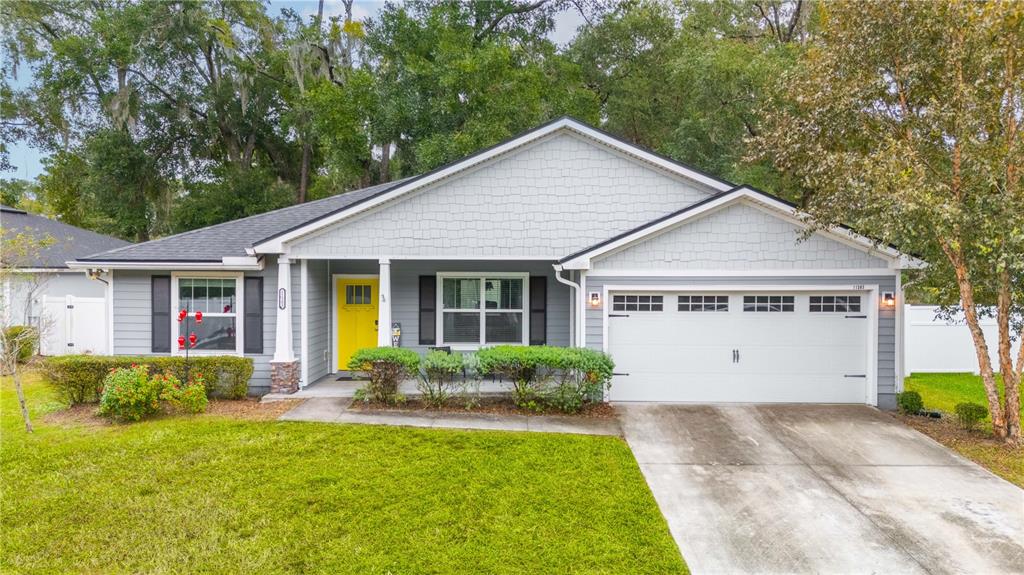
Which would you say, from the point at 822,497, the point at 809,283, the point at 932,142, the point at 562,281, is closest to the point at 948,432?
the point at 809,283

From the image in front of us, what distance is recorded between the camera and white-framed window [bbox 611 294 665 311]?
875 cm

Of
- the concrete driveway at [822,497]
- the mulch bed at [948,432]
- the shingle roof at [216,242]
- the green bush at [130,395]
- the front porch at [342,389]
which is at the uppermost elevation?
the shingle roof at [216,242]


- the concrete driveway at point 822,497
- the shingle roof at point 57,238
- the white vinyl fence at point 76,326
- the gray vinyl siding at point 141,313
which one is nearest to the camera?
the concrete driveway at point 822,497

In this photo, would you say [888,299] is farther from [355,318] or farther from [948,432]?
[355,318]

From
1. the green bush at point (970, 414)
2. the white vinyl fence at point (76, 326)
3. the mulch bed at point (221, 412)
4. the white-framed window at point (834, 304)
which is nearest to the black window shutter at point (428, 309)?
the mulch bed at point (221, 412)

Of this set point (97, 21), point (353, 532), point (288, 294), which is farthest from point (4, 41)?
point (353, 532)

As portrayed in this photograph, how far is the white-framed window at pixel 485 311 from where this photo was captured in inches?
412

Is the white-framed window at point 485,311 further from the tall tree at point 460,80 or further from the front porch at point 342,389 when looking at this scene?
the tall tree at point 460,80

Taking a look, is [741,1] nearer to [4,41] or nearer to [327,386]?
[327,386]

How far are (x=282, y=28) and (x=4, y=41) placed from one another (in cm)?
1005

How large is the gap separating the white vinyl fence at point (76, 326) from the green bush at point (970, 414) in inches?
704

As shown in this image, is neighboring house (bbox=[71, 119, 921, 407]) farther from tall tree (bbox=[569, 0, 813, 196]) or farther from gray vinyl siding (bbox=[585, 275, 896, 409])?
tall tree (bbox=[569, 0, 813, 196])

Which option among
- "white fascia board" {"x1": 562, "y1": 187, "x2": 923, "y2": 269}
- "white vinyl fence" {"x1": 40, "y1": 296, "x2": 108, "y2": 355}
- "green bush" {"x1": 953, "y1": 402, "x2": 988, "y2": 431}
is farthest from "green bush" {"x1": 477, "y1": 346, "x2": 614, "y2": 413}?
"white vinyl fence" {"x1": 40, "y1": 296, "x2": 108, "y2": 355}

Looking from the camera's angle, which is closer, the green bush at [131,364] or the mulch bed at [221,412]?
the mulch bed at [221,412]
